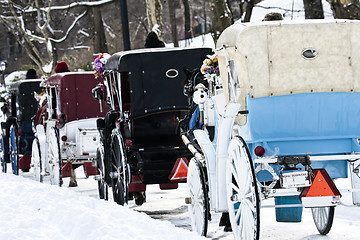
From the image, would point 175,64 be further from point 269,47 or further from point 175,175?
point 269,47

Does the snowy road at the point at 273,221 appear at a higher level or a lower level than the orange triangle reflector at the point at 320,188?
lower

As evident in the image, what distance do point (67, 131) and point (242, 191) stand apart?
8.49 meters

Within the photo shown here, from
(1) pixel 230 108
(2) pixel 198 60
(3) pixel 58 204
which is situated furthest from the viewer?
(2) pixel 198 60

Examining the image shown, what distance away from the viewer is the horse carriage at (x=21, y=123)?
62.8 feet

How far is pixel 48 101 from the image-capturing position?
16.7 metres

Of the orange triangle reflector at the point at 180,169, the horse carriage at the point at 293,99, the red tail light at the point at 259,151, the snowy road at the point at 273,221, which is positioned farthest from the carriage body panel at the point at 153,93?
the red tail light at the point at 259,151

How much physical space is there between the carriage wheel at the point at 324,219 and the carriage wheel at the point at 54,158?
5.94 metres

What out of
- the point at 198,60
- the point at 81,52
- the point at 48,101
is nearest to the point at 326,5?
the point at 81,52

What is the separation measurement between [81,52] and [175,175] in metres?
44.0

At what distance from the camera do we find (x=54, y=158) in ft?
48.4

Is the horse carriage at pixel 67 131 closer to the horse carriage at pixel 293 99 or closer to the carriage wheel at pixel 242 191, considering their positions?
the horse carriage at pixel 293 99

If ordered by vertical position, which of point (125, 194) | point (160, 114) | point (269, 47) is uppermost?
point (269, 47)

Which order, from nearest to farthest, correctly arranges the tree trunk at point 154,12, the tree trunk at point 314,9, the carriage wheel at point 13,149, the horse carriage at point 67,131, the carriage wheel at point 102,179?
the carriage wheel at point 102,179 → the horse carriage at point 67,131 → the carriage wheel at point 13,149 → the tree trunk at point 314,9 → the tree trunk at point 154,12

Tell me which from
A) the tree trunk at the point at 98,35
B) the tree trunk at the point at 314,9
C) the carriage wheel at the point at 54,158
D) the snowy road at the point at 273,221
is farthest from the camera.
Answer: the tree trunk at the point at 98,35
